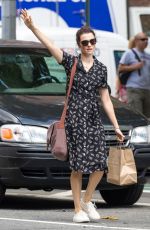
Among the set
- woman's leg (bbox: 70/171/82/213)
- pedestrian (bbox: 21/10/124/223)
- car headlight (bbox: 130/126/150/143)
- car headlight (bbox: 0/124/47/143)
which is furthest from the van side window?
woman's leg (bbox: 70/171/82/213)

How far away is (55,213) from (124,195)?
1.26m

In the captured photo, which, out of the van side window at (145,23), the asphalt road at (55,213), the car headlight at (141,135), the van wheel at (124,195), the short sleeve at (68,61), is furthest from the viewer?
the van side window at (145,23)

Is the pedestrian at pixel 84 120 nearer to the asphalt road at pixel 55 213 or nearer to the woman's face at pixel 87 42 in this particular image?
the woman's face at pixel 87 42

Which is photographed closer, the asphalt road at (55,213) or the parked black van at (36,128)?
the asphalt road at (55,213)

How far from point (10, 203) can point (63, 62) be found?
238 cm

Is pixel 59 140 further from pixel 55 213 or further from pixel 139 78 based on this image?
pixel 139 78

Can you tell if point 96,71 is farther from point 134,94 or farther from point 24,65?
point 134,94

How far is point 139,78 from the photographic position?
50.2 feet

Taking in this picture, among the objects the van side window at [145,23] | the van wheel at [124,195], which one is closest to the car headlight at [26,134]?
the van wheel at [124,195]

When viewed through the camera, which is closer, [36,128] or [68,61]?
[68,61]

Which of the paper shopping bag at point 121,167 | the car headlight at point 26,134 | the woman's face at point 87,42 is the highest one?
the woman's face at point 87,42

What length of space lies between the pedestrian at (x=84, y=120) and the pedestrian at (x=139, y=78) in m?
5.83

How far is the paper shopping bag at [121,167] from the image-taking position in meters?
9.24

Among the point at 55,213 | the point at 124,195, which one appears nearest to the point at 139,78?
the point at 124,195
